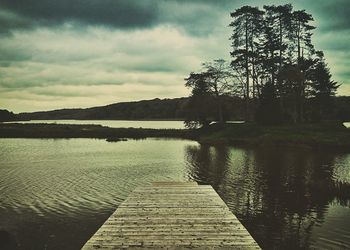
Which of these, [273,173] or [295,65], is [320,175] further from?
[295,65]

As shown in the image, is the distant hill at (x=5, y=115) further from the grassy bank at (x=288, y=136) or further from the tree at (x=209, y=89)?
the grassy bank at (x=288, y=136)

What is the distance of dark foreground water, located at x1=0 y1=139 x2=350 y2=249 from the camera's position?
43.5ft

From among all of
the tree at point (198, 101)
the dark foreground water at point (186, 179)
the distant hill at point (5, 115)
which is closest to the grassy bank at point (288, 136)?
the dark foreground water at point (186, 179)

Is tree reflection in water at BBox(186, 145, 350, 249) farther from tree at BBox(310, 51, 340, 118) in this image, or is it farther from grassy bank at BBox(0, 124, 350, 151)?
tree at BBox(310, 51, 340, 118)

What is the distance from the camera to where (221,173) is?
27.3m

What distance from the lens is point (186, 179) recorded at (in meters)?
25.1

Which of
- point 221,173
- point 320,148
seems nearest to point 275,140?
point 320,148

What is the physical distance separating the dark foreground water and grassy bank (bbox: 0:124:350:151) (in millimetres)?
9786

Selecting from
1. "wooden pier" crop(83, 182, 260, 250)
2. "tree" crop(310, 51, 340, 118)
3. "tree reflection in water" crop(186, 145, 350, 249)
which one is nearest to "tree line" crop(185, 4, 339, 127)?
"tree" crop(310, 51, 340, 118)

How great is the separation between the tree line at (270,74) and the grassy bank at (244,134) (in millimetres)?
3794

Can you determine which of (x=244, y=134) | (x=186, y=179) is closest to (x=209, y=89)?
(x=244, y=134)

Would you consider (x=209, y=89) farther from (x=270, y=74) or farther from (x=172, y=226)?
(x=172, y=226)

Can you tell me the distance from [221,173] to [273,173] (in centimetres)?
404

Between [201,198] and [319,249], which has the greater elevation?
[201,198]
